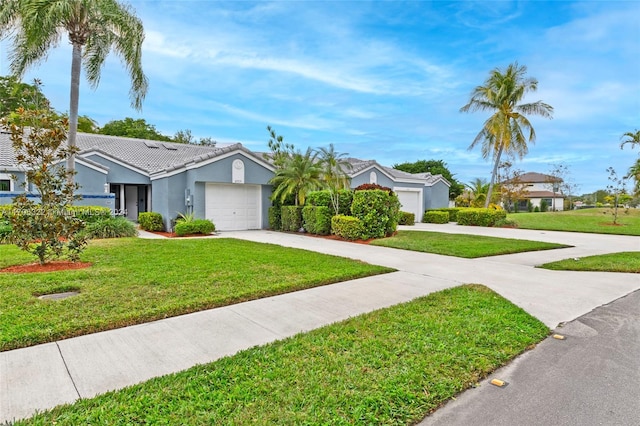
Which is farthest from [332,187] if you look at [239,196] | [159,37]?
[159,37]

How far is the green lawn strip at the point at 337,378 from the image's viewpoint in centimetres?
239

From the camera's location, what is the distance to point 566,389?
2863 millimetres

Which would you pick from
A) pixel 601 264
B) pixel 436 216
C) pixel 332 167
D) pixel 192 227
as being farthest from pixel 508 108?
pixel 192 227

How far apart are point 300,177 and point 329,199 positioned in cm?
216

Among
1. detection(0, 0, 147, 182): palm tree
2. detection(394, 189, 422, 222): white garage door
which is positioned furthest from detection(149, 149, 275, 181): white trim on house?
detection(394, 189, 422, 222): white garage door

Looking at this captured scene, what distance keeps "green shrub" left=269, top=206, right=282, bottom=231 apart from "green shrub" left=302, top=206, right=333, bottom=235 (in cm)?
217

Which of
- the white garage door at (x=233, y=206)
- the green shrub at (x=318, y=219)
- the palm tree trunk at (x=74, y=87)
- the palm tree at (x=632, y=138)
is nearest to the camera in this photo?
the palm tree trunk at (x=74, y=87)

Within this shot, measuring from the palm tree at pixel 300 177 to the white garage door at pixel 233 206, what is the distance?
1501mm

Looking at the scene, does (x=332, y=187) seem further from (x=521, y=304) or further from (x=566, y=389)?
(x=566, y=389)

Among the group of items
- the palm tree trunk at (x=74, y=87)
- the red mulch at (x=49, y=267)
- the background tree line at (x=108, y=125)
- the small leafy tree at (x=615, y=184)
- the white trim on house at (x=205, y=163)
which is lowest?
the red mulch at (x=49, y=267)

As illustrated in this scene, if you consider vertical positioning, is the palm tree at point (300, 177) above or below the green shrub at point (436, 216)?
above

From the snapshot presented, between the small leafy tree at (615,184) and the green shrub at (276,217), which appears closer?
the green shrub at (276,217)

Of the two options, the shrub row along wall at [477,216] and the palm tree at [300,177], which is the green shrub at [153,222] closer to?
the palm tree at [300,177]

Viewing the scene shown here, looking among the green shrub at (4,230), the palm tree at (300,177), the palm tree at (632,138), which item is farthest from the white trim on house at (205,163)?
the palm tree at (632,138)
